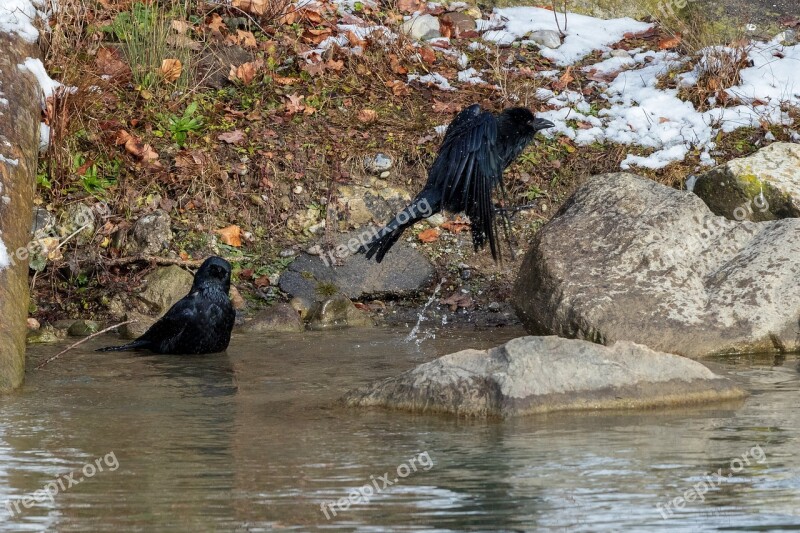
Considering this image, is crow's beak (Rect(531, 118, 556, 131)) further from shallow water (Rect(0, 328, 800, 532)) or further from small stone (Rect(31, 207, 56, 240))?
small stone (Rect(31, 207, 56, 240))

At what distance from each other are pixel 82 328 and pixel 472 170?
3.10 metres

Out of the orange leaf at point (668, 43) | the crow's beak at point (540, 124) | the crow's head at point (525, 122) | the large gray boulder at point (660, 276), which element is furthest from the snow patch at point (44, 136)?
the orange leaf at point (668, 43)

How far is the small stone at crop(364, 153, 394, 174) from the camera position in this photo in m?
10.0

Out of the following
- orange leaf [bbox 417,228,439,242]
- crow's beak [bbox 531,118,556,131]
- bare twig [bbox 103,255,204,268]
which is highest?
crow's beak [bbox 531,118,556,131]

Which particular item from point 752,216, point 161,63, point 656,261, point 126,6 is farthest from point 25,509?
point 126,6

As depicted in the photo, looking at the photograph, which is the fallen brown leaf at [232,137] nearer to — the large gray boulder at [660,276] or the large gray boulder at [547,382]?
the large gray boulder at [660,276]

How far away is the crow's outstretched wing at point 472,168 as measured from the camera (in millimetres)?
7855

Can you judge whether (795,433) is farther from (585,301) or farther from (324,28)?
(324,28)

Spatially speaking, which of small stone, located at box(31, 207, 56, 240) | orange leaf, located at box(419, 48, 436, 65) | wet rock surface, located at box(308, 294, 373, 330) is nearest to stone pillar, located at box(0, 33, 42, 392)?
small stone, located at box(31, 207, 56, 240)

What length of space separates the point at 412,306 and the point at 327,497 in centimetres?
534

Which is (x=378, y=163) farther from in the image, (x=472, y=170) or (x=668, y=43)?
(x=668, y=43)

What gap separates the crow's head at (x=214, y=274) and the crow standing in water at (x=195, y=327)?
1 centimetres

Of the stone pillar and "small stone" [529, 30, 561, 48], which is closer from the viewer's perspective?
the stone pillar

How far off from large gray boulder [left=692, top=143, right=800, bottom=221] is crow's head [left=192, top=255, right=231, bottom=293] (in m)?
3.91
